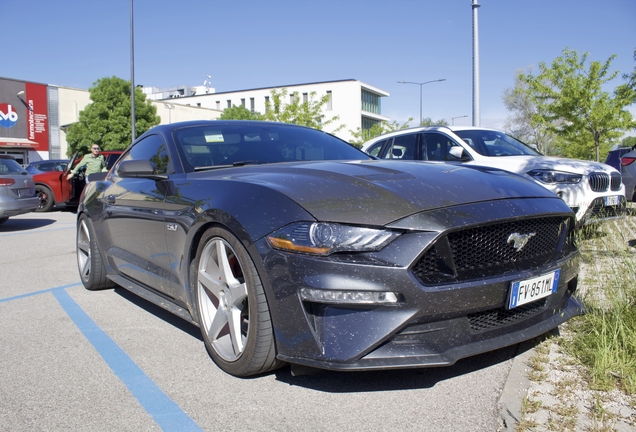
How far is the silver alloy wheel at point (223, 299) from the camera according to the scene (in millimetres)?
2904

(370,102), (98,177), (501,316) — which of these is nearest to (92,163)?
(98,177)

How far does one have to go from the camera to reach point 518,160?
7.36m

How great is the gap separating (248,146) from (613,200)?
5.38 m

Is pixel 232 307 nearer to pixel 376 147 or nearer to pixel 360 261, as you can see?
pixel 360 261

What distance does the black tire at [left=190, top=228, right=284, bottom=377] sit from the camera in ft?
8.73

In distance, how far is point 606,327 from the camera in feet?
10.2

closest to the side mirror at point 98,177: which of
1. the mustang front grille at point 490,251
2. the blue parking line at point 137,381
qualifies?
the blue parking line at point 137,381

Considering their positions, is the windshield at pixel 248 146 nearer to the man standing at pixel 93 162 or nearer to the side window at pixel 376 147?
the side window at pixel 376 147

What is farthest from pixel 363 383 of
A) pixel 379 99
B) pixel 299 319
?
pixel 379 99

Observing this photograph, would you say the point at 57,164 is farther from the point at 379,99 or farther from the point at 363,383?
the point at 379,99

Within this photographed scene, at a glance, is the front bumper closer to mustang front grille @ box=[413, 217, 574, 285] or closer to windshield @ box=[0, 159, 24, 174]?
mustang front grille @ box=[413, 217, 574, 285]

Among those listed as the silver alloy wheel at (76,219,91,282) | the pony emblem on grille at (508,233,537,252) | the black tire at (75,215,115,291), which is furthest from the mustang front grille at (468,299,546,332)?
the silver alloy wheel at (76,219,91,282)

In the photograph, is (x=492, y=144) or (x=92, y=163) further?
(x=92, y=163)

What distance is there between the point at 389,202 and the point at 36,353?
254 cm
